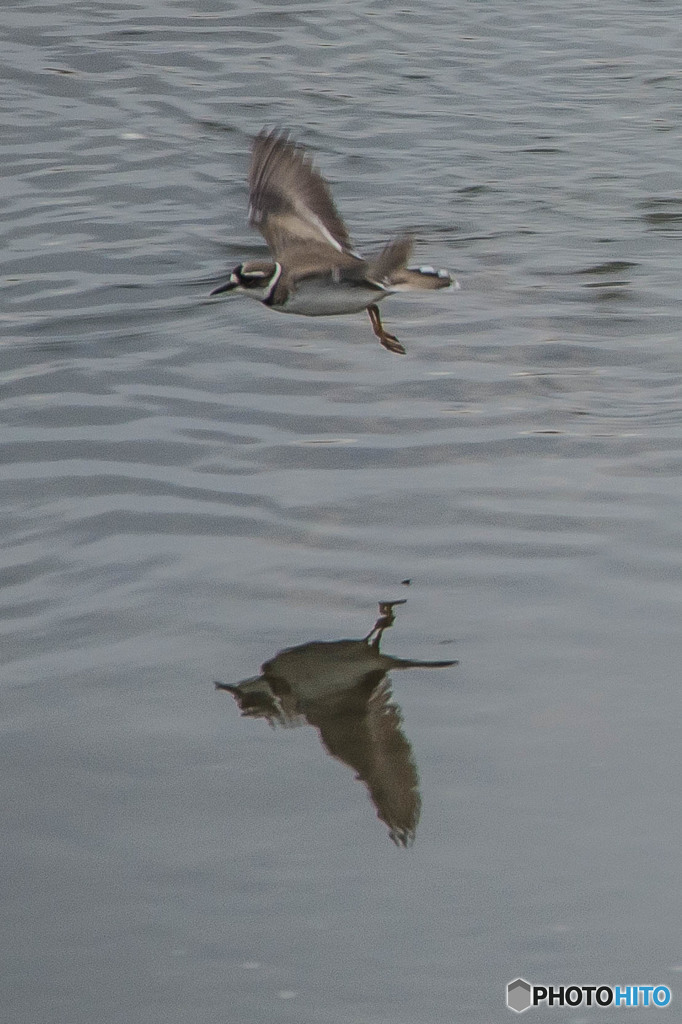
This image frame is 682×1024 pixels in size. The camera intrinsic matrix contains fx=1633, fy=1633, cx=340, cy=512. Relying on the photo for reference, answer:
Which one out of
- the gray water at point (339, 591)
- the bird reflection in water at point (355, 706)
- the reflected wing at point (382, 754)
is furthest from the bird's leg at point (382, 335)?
the reflected wing at point (382, 754)

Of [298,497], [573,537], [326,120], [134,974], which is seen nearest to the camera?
[134,974]

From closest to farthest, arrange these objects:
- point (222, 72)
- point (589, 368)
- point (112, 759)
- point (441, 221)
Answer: point (112, 759)
point (589, 368)
point (441, 221)
point (222, 72)

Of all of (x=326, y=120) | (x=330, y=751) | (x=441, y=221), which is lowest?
(x=330, y=751)

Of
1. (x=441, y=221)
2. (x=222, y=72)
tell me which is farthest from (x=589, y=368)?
(x=222, y=72)

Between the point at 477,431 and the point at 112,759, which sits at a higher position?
the point at 477,431

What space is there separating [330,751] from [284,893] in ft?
2.52

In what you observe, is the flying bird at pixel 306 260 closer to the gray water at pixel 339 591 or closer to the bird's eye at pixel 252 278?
the bird's eye at pixel 252 278

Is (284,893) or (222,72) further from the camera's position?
(222,72)

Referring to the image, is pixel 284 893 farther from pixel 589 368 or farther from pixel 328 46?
pixel 328 46

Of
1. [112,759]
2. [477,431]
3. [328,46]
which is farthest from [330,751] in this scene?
[328,46]

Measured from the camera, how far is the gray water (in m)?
4.17

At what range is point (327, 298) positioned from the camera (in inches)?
273

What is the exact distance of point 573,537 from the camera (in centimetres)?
647

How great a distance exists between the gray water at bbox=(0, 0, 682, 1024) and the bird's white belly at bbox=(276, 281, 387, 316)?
691 millimetres
